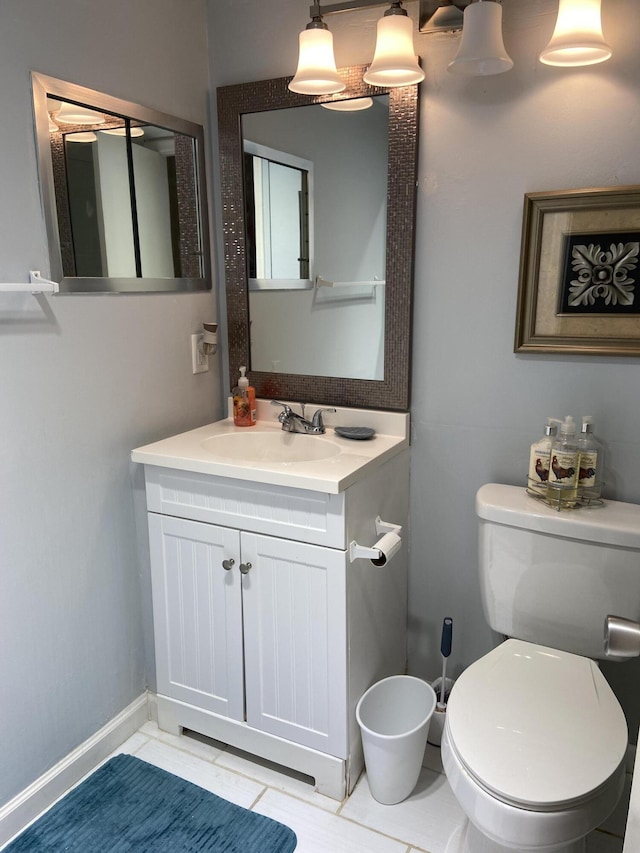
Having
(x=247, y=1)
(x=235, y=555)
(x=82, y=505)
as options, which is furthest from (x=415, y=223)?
(x=82, y=505)

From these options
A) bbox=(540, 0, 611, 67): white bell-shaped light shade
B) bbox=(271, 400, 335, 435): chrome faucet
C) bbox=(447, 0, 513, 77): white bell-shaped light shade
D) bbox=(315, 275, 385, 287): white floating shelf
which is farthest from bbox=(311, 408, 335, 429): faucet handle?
bbox=(540, 0, 611, 67): white bell-shaped light shade

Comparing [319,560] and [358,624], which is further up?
[319,560]

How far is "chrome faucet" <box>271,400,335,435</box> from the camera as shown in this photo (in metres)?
1.97

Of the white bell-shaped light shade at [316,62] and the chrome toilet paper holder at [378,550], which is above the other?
the white bell-shaped light shade at [316,62]

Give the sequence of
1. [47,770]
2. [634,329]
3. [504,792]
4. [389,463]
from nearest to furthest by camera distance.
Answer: [504,792] → [634,329] → [47,770] → [389,463]

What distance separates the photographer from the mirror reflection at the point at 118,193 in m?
1.55

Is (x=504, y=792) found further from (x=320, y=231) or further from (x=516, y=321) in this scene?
(x=320, y=231)

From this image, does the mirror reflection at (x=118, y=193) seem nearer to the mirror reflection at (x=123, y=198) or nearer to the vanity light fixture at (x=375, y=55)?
the mirror reflection at (x=123, y=198)

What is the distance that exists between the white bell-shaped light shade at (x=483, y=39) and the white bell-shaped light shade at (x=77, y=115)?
0.91 meters

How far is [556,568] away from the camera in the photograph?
1.59 meters

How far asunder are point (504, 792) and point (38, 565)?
3.90 feet

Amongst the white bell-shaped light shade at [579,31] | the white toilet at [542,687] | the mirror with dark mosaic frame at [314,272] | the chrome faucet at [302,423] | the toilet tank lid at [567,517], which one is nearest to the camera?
the white toilet at [542,687]

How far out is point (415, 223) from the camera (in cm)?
179

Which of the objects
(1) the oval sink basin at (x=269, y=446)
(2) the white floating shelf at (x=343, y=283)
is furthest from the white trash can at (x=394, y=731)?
(2) the white floating shelf at (x=343, y=283)
